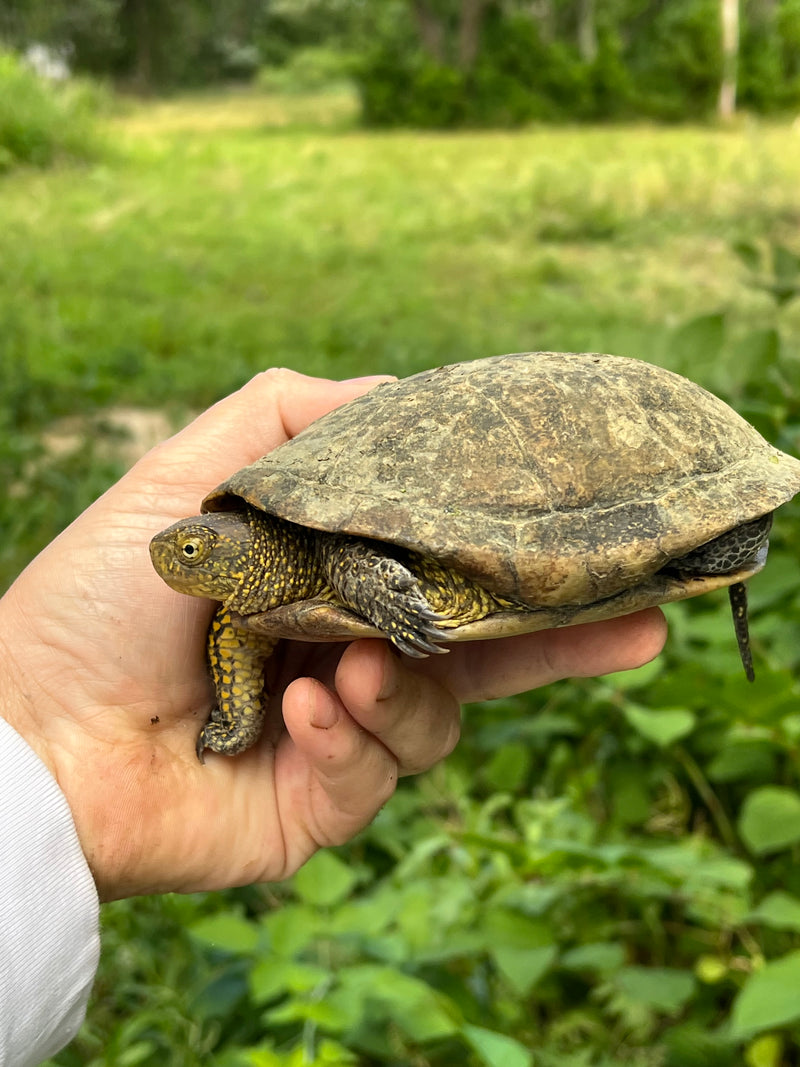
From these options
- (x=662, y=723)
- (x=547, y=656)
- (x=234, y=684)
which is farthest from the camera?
(x=662, y=723)

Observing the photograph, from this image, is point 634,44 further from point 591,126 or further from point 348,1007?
point 348,1007

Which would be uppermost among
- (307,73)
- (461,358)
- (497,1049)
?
(307,73)

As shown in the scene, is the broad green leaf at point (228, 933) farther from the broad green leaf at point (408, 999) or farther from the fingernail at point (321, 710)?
the fingernail at point (321, 710)

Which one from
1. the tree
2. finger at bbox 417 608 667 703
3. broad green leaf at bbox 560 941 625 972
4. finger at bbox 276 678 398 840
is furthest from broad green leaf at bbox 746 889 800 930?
the tree

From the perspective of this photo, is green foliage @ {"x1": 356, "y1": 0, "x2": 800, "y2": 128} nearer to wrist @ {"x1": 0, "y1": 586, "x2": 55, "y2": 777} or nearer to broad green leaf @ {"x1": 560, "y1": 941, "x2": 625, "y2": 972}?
wrist @ {"x1": 0, "y1": 586, "x2": 55, "y2": 777}

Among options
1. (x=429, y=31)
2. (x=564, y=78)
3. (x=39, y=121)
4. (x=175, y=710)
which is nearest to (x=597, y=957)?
(x=175, y=710)

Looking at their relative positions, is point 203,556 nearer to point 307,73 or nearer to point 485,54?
point 485,54
